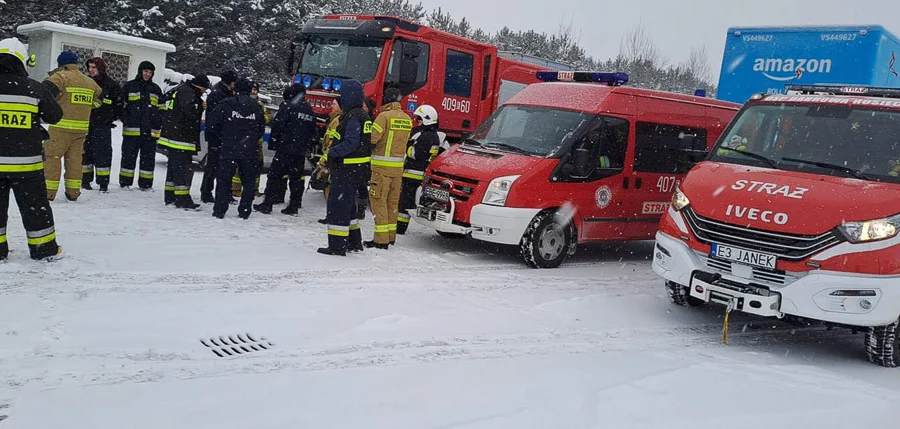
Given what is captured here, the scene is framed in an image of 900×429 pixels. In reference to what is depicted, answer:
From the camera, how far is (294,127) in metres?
9.98

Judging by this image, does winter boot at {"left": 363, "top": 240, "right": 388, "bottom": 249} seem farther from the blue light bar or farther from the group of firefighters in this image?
the blue light bar

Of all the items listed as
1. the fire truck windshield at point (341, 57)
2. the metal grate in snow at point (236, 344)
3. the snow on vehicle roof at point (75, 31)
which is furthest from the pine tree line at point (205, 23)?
the metal grate in snow at point (236, 344)

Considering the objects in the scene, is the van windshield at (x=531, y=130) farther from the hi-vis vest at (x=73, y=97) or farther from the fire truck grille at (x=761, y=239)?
the hi-vis vest at (x=73, y=97)

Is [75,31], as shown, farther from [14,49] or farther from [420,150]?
[14,49]

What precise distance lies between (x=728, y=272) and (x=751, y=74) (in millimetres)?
6765

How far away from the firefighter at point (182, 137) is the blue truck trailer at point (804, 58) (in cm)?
847

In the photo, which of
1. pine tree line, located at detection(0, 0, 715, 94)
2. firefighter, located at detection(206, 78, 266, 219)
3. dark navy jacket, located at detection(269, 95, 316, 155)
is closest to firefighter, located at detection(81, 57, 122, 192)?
firefighter, located at detection(206, 78, 266, 219)

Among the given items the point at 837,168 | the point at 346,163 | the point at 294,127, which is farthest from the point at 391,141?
the point at 837,168

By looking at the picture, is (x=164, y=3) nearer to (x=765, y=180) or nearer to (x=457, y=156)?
(x=457, y=156)

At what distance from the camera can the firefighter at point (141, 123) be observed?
1039 centimetres

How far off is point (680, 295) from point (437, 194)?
3124 mm

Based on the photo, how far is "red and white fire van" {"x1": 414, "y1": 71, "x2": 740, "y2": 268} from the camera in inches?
324

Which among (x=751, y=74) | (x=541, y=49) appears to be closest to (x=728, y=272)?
(x=751, y=74)

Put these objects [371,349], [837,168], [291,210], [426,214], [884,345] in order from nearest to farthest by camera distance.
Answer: [371,349] < [884,345] < [837,168] < [426,214] < [291,210]
